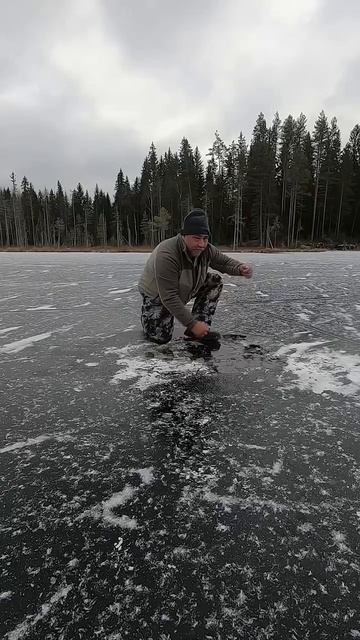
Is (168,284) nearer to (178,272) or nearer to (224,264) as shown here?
(178,272)

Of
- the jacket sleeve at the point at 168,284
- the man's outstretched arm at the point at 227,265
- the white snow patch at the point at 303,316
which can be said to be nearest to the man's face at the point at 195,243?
the jacket sleeve at the point at 168,284

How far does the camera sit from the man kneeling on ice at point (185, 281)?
3.79 meters

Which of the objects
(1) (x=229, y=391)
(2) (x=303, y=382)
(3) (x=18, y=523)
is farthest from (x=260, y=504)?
(2) (x=303, y=382)

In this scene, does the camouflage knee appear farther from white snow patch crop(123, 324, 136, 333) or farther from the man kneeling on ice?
white snow patch crop(123, 324, 136, 333)

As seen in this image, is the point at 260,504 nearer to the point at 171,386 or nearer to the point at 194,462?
the point at 194,462

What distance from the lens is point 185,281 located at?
167 inches

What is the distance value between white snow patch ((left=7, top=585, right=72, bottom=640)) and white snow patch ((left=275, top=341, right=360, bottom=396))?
7.55 feet

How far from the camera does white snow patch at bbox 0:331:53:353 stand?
423 centimetres

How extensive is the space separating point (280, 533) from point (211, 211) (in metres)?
57.8

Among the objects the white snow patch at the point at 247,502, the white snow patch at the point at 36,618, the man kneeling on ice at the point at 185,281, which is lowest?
the white snow patch at the point at 247,502

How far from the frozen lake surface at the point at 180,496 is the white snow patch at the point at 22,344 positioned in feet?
0.48

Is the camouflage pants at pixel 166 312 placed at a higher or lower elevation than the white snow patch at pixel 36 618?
higher

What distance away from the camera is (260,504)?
5.83ft

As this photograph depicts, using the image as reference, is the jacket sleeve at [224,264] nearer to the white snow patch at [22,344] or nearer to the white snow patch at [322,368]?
the white snow patch at [322,368]
